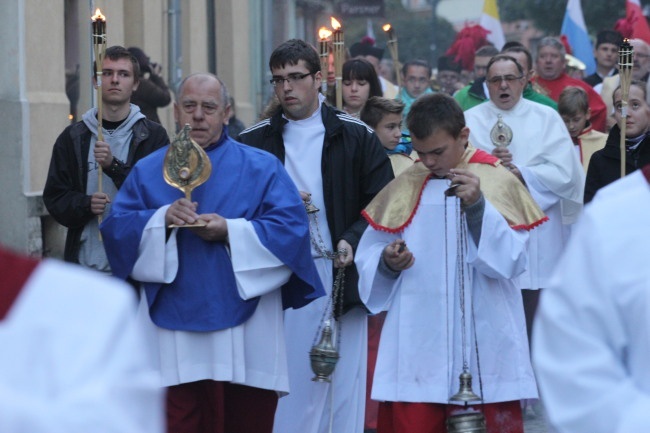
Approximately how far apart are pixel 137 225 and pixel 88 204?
55.8 inches

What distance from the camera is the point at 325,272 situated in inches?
304

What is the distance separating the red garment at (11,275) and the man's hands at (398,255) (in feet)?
12.0

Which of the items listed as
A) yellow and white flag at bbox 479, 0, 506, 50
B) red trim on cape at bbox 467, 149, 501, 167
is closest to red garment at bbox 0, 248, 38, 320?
red trim on cape at bbox 467, 149, 501, 167

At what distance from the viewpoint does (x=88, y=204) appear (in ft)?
25.9

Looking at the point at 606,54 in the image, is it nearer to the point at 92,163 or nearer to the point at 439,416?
the point at 92,163

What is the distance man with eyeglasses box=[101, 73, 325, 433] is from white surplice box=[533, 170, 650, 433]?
3178 mm

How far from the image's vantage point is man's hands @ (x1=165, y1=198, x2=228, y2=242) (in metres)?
6.33

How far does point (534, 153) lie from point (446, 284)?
11.0 ft

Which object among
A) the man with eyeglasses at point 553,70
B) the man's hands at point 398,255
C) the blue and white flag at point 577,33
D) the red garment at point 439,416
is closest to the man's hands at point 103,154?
the man's hands at point 398,255

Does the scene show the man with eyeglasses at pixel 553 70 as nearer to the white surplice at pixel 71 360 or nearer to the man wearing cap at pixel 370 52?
the man wearing cap at pixel 370 52

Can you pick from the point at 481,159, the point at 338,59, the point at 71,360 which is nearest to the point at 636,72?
the point at 338,59

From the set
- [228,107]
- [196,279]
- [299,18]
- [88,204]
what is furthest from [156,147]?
[299,18]

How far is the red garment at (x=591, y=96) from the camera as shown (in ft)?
41.0

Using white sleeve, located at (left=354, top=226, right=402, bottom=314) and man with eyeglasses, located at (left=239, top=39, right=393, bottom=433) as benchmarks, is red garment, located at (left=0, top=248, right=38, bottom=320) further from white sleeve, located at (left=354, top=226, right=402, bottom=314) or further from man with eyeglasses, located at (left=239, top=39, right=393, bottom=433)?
man with eyeglasses, located at (left=239, top=39, right=393, bottom=433)
